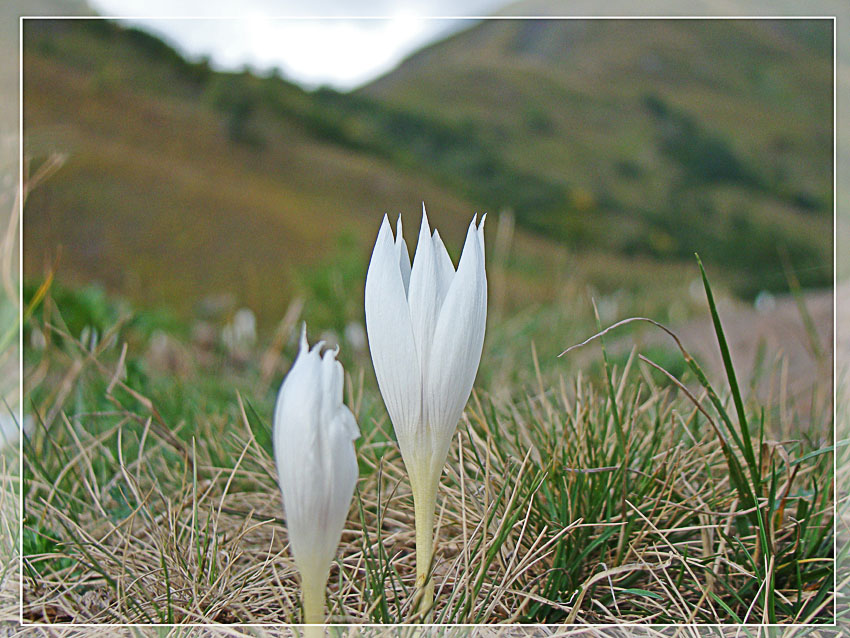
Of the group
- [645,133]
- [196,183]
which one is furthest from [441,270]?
[645,133]

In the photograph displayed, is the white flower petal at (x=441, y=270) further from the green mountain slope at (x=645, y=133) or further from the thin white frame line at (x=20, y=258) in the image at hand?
the green mountain slope at (x=645, y=133)

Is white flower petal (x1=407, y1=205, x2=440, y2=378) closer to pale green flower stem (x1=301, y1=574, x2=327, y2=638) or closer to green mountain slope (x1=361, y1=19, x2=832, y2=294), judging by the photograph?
pale green flower stem (x1=301, y1=574, x2=327, y2=638)

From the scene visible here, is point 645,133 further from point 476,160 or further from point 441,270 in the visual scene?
point 441,270

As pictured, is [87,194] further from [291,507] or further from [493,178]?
[291,507]

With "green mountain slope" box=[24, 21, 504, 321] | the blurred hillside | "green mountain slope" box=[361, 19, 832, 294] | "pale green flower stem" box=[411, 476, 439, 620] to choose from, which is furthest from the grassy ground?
"green mountain slope" box=[361, 19, 832, 294]

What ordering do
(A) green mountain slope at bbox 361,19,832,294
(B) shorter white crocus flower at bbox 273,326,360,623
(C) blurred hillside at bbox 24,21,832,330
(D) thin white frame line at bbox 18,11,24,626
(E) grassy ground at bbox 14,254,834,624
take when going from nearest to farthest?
1. (B) shorter white crocus flower at bbox 273,326,360,623
2. (E) grassy ground at bbox 14,254,834,624
3. (D) thin white frame line at bbox 18,11,24,626
4. (C) blurred hillside at bbox 24,21,832,330
5. (A) green mountain slope at bbox 361,19,832,294

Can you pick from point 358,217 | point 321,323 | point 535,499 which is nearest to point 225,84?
point 358,217

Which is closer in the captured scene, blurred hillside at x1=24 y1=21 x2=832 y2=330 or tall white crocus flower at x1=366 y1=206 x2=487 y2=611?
tall white crocus flower at x1=366 y1=206 x2=487 y2=611
